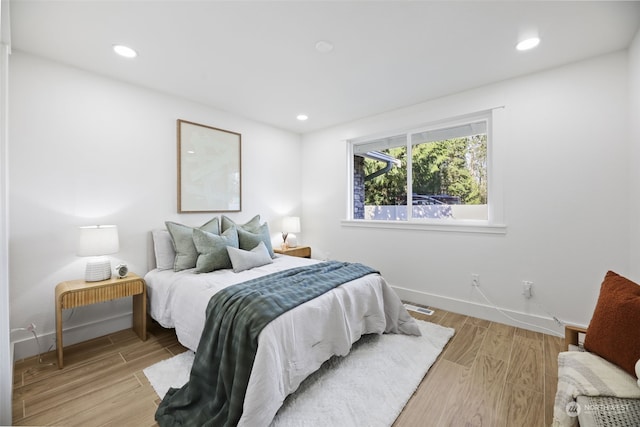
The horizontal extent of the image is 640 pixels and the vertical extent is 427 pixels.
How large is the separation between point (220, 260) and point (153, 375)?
Answer: 3.41 feet

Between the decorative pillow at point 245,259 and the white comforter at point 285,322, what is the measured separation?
9 cm

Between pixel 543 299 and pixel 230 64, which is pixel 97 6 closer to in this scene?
pixel 230 64

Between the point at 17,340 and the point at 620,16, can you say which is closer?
the point at 620,16

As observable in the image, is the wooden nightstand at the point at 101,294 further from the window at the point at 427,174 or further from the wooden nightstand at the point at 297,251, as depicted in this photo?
the window at the point at 427,174

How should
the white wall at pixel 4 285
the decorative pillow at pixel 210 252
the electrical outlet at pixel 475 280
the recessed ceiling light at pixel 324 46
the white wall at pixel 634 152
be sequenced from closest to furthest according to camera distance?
the white wall at pixel 4 285 → the white wall at pixel 634 152 → the recessed ceiling light at pixel 324 46 → the decorative pillow at pixel 210 252 → the electrical outlet at pixel 475 280

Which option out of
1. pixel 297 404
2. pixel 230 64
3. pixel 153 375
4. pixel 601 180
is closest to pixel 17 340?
pixel 153 375

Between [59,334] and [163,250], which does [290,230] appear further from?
[59,334]

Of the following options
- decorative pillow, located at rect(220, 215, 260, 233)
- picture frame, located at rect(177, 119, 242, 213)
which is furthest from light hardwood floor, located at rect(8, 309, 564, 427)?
picture frame, located at rect(177, 119, 242, 213)

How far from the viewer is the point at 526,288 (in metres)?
2.67

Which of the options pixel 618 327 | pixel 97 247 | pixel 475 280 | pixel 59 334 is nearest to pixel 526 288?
pixel 475 280

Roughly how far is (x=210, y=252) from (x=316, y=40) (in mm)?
2105

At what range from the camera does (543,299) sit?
2604 mm

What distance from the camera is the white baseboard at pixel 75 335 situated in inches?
86.5

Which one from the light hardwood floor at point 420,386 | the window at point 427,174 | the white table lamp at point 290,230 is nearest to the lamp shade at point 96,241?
the light hardwood floor at point 420,386
